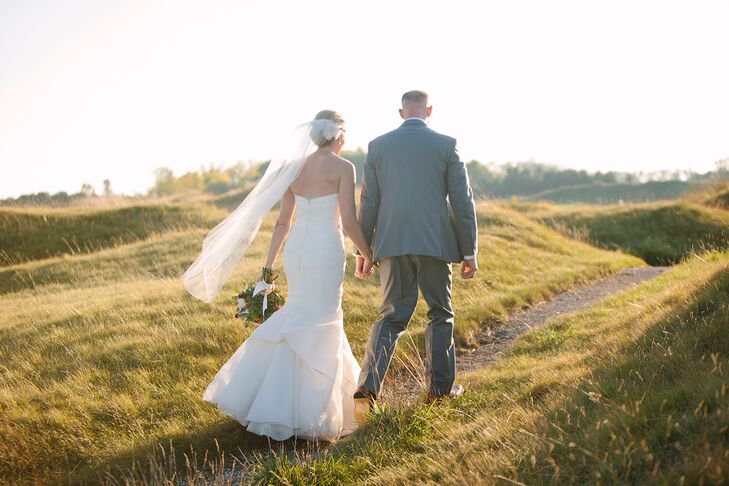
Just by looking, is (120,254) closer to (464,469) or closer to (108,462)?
(108,462)

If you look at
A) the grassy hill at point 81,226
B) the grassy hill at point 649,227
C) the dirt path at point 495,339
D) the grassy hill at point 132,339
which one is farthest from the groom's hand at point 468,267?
the grassy hill at point 81,226

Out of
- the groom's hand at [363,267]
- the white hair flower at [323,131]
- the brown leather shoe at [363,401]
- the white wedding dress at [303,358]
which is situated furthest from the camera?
the groom's hand at [363,267]

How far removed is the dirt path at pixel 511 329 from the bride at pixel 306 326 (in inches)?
25.9

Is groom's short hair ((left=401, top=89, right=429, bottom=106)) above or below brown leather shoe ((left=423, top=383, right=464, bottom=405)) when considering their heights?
above

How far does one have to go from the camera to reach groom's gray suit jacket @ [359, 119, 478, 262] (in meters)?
6.16

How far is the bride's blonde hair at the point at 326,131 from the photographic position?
613 cm

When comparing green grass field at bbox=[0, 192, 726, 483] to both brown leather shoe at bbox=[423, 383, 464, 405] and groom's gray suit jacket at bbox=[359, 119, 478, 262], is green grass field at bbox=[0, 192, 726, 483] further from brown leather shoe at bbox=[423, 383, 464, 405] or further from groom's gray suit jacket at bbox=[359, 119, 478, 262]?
groom's gray suit jacket at bbox=[359, 119, 478, 262]

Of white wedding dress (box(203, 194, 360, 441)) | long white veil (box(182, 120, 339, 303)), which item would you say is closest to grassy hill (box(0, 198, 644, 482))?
white wedding dress (box(203, 194, 360, 441))

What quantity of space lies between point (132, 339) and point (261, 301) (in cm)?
304

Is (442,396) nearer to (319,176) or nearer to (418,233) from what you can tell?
(418,233)

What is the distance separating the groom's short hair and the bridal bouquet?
227cm

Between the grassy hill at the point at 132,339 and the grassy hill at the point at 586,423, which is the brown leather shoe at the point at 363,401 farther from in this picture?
the grassy hill at the point at 132,339

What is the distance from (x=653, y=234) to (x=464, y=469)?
22.0m

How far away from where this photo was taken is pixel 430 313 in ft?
21.0
